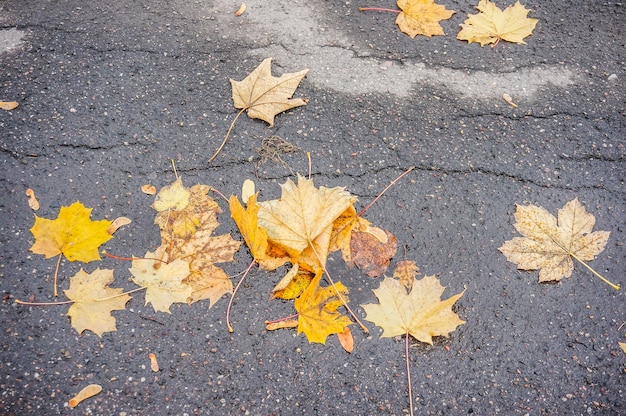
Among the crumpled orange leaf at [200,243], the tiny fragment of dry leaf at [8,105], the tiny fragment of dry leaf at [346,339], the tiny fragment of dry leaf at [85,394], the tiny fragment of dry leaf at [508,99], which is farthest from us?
the tiny fragment of dry leaf at [508,99]

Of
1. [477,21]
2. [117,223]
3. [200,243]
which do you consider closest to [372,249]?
[200,243]

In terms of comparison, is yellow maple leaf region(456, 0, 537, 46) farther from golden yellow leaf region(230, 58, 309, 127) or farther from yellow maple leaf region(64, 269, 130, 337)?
yellow maple leaf region(64, 269, 130, 337)

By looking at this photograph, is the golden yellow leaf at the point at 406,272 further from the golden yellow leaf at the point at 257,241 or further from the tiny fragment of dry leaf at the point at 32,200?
the tiny fragment of dry leaf at the point at 32,200

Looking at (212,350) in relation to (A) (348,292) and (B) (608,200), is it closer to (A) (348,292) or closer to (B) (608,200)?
(A) (348,292)

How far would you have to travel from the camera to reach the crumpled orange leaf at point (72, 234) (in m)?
1.97

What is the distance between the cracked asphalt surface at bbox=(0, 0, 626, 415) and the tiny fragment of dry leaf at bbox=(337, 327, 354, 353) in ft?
0.07

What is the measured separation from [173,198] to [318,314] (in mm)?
819

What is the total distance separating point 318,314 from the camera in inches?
73.2

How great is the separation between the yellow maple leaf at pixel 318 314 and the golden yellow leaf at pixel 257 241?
186 millimetres

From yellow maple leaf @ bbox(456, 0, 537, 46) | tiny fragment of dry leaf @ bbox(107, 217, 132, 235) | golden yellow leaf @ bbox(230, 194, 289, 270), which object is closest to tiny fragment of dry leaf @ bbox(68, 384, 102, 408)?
tiny fragment of dry leaf @ bbox(107, 217, 132, 235)

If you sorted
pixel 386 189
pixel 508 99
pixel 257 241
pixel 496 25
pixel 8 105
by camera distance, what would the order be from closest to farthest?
1. pixel 257 241
2. pixel 386 189
3. pixel 8 105
4. pixel 508 99
5. pixel 496 25

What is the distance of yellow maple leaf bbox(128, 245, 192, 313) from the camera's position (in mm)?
1874

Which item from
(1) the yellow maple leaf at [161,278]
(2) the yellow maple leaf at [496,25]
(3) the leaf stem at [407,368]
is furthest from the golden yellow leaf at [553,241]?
(1) the yellow maple leaf at [161,278]

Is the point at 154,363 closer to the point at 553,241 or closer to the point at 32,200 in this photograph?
the point at 32,200
